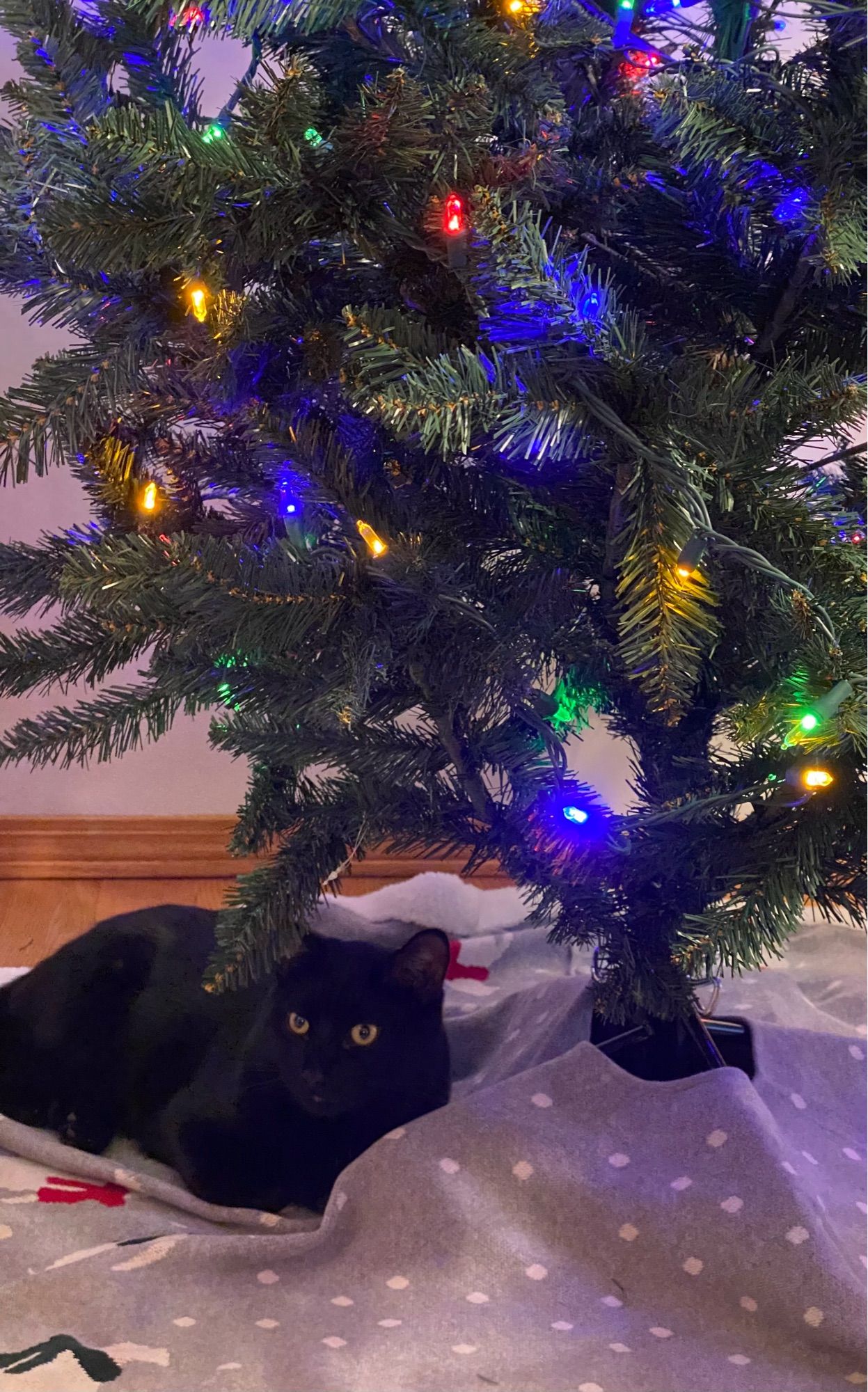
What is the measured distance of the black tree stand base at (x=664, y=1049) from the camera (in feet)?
2.78

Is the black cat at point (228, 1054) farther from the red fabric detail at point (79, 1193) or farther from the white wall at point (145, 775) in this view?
the white wall at point (145, 775)

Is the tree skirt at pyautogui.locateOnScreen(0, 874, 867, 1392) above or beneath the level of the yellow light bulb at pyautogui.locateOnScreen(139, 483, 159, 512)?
beneath

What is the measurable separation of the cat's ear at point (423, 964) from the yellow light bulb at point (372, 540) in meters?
0.37

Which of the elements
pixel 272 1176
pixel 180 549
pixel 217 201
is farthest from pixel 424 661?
pixel 272 1176

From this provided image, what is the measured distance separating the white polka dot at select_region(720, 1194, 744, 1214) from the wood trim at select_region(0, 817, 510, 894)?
864 mm

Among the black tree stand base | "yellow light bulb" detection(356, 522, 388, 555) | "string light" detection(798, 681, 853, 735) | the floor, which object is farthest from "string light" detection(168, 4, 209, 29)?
the floor

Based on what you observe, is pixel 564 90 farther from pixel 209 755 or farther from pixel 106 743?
pixel 209 755

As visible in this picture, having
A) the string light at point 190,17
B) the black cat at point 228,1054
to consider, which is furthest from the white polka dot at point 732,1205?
the string light at point 190,17

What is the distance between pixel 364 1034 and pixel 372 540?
0.42 metres

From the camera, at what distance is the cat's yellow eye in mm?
848

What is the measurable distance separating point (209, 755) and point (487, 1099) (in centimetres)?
87

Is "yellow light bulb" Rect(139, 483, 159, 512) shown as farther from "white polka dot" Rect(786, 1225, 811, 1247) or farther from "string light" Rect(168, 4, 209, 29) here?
"white polka dot" Rect(786, 1225, 811, 1247)

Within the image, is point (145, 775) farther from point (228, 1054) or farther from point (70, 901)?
point (228, 1054)

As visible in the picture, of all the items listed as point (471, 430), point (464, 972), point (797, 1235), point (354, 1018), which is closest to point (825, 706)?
point (471, 430)
